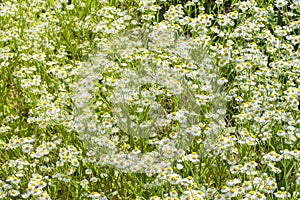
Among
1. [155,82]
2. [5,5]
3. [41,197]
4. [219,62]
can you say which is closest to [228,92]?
[219,62]

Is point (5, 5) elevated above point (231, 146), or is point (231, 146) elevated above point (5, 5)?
point (5, 5)

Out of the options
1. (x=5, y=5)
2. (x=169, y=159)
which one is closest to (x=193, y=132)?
(x=169, y=159)

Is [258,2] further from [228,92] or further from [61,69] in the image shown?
[61,69]

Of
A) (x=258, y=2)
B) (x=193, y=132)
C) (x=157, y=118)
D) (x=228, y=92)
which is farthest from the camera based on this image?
(x=258, y=2)

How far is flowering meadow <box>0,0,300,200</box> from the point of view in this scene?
9.33 ft

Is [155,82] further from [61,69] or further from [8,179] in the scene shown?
[8,179]

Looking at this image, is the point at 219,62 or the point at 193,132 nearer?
the point at 193,132

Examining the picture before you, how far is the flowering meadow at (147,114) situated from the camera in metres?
2.84

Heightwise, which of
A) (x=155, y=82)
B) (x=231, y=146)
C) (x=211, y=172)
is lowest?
(x=211, y=172)

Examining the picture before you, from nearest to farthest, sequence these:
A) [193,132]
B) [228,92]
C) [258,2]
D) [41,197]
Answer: [41,197]
[193,132]
[228,92]
[258,2]

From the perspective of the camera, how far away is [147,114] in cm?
323

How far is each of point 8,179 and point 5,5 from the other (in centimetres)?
182

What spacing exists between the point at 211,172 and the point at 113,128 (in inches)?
23.7

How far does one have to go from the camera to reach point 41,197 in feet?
8.97
